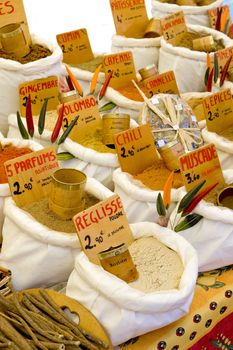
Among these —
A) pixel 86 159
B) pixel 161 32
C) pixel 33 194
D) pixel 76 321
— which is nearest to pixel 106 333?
pixel 76 321

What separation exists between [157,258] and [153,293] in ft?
0.50

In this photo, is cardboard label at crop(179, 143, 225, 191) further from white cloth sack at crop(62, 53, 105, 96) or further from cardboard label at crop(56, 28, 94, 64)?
cardboard label at crop(56, 28, 94, 64)

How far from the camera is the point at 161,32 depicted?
267 cm

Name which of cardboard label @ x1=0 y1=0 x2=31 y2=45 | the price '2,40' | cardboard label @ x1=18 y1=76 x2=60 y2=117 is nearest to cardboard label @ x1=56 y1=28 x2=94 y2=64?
cardboard label @ x1=0 y1=0 x2=31 y2=45

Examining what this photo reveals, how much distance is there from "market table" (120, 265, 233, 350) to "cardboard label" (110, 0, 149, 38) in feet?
4.20

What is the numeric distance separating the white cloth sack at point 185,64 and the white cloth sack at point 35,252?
1.15 m

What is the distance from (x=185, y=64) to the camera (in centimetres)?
252

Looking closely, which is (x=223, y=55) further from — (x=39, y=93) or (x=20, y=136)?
(x=20, y=136)

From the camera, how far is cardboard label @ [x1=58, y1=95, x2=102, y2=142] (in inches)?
77.5

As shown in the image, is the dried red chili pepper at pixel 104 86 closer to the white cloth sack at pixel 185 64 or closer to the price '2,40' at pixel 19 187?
the white cloth sack at pixel 185 64

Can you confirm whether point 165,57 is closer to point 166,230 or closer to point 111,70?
point 111,70

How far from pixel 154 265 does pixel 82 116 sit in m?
0.65

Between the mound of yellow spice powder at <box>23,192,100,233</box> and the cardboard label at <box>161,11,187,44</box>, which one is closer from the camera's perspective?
the mound of yellow spice powder at <box>23,192,100,233</box>

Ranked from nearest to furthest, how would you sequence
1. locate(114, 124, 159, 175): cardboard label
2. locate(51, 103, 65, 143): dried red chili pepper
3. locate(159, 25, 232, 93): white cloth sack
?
locate(114, 124, 159, 175): cardboard label, locate(51, 103, 65, 143): dried red chili pepper, locate(159, 25, 232, 93): white cloth sack
